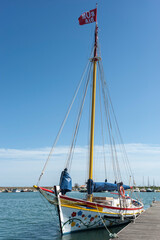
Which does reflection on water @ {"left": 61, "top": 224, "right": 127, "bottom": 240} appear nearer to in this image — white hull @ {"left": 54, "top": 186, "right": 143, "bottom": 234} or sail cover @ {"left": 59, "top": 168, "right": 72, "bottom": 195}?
white hull @ {"left": 54, "top": 186, "right": 143, "bottom": 234}

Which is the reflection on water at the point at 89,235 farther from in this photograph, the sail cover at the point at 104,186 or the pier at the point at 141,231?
the sail cover at the point at 104,186

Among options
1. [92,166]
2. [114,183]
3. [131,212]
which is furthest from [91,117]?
[131,212]

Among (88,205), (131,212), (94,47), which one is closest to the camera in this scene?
(88,205)

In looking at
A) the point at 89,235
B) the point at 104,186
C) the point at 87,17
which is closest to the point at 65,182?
the point at 104,186

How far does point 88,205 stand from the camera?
61.7ft

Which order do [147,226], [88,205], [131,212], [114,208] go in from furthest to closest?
[131,212], [114,208], [88,205], [147,226]

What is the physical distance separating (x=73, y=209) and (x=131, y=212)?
6827 mm

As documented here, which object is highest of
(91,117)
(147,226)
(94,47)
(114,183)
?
(94,47)

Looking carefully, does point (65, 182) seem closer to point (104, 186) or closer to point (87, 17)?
point (104, 186)

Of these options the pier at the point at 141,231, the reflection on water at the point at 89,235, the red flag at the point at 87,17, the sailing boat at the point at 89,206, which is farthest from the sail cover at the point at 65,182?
the red flag at the point at 87,17

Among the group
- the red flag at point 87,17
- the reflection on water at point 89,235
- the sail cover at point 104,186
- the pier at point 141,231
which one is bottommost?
the reflection on water at point 89,235

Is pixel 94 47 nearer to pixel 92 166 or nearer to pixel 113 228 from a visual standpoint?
pixel 92 166

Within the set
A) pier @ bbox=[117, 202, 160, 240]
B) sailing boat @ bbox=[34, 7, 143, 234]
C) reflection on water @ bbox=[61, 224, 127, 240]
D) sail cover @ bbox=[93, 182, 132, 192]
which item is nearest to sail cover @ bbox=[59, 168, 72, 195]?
sailing boat @ bbox=[34, 7, 143, 234]

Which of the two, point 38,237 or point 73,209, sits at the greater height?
point 73,209
